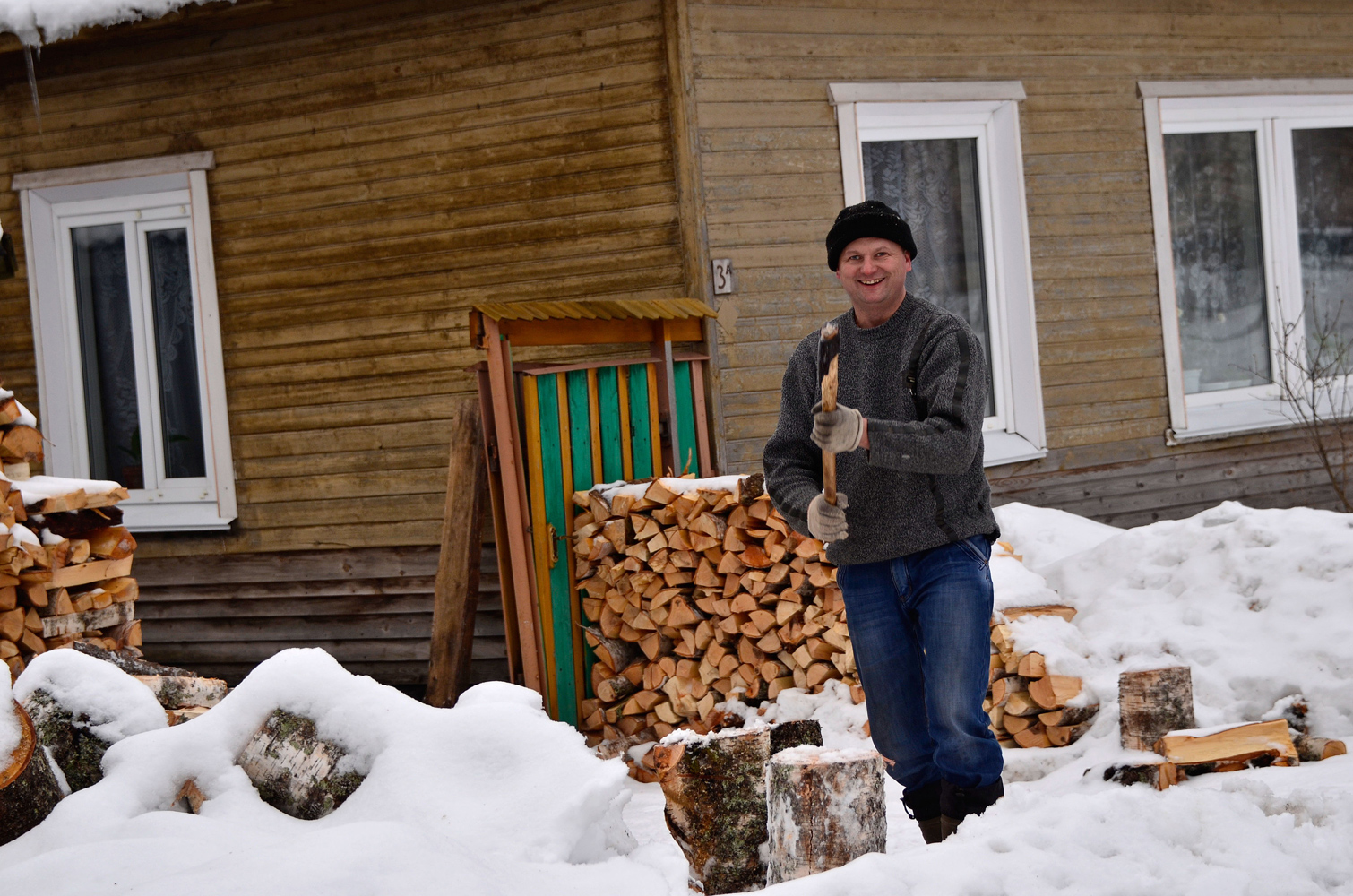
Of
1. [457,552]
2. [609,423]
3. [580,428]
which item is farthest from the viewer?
[457,552]

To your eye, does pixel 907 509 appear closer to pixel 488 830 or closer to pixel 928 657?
pixel 928 657

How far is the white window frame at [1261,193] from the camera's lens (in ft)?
22.9

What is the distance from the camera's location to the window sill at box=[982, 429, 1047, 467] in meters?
6.59

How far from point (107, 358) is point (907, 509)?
6.08 meters

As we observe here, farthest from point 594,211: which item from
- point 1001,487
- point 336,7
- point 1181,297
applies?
point 1181,297

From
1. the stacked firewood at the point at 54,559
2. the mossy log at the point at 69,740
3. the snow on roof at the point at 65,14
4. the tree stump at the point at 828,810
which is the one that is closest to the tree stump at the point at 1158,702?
the tree stump at the point at 828,810

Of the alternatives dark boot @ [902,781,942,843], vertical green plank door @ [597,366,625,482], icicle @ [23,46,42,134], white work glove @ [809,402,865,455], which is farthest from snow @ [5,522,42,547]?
icicle @ [23,46,42,134]

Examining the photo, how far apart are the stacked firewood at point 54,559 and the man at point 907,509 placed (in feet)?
9.88

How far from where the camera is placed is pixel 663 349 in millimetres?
5523

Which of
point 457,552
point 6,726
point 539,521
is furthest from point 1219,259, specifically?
point 6,726

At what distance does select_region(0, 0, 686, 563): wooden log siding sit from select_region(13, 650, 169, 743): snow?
155 inches

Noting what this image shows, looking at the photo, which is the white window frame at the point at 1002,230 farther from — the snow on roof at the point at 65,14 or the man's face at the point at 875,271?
the snow on roof at the point at 65,14

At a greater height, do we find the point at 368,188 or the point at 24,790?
the point at 368,188

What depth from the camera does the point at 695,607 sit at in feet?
16.7
